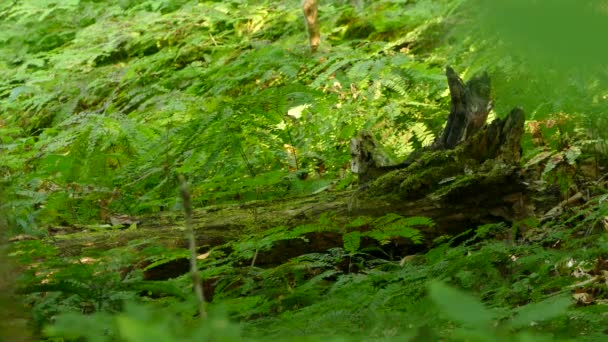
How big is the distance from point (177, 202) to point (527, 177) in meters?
1.66

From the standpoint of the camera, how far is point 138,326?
0.62m

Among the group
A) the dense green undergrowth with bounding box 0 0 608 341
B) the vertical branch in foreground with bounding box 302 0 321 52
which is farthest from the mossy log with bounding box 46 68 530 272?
the vertical branch in foreground with bounding box 302 0 321 52

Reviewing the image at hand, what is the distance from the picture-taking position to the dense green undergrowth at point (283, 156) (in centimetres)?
99

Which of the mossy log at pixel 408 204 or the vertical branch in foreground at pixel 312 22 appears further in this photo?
the vertical branch in foreground at pixel 312 22

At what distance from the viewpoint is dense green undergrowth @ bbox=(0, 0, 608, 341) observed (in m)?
0.99

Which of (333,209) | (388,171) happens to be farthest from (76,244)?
(388,171)

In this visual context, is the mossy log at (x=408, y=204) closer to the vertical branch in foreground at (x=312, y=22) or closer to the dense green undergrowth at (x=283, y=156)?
the dense green undergrowth at (x=283, y=156)

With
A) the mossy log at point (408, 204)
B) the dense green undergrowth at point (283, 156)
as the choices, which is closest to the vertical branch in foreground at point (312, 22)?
the dense green undergrowth at point (283, 156)

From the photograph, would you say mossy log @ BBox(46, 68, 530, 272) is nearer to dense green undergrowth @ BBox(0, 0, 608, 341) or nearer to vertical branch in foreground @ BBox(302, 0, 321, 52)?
dense green undergrowth @ BBox(0, 0, 608, 341)

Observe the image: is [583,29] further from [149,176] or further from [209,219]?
[149,176]

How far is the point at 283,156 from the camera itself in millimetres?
4402

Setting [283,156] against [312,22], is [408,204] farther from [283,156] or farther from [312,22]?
[312,22]

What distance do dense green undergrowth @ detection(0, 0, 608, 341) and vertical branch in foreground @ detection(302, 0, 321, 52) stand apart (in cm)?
7

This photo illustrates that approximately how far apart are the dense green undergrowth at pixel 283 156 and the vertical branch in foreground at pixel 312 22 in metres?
0.07
